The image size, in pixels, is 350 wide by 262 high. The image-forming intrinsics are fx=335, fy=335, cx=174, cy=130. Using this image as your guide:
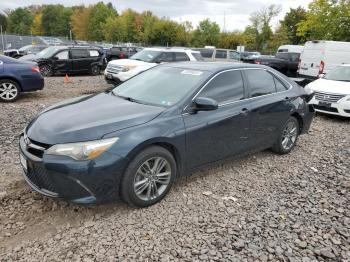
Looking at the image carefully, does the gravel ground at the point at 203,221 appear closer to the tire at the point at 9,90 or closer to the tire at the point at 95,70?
the tire at the point at 9,90

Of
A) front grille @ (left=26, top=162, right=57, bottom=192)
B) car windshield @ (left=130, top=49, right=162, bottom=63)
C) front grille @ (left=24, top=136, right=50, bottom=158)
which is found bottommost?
front grille @ (left=26, top=162, right=57, bottom=192)

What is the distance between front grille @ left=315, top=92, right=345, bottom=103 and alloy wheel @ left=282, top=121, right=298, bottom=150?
11.6 ft

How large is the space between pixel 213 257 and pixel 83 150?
5.32 feet

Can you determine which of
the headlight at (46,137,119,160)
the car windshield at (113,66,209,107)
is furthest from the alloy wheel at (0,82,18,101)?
the headlight at (46,137,119,160)

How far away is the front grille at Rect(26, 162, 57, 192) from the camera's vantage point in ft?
11.1

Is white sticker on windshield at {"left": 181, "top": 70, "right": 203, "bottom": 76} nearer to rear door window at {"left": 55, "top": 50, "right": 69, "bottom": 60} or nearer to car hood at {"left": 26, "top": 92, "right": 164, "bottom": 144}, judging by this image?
car hood at {"left": 26, "top": 92, "right": 164, "bottom": 144}

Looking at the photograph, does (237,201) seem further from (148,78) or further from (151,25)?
(151,25)

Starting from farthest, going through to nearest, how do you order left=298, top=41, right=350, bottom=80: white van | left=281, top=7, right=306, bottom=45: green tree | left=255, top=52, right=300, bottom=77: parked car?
left=281, top=7, right=306, bottom=45: green tree, left=255, top=52, right=300, bottom=77: parked car, left=298, top=41, right=350, bottom=80: white van

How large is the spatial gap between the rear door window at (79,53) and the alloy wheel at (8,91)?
24.1 ft

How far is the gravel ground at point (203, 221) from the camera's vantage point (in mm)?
3203

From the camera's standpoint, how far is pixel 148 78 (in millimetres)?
4930

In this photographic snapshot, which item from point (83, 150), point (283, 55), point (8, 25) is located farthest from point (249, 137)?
point (8, 25)

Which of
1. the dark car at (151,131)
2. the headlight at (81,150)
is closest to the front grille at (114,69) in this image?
the dark car at (151,131)

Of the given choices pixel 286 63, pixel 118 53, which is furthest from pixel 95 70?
pixel 286 63
